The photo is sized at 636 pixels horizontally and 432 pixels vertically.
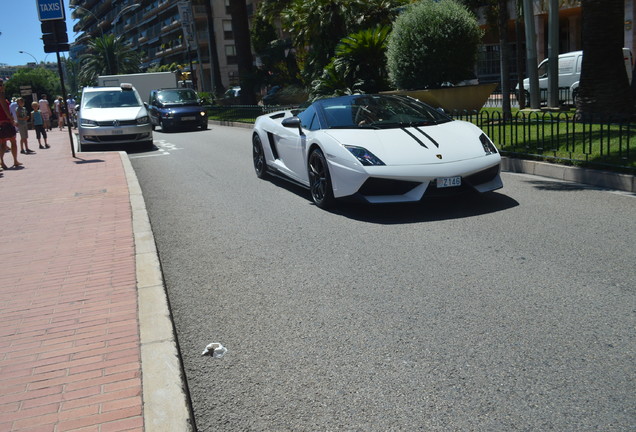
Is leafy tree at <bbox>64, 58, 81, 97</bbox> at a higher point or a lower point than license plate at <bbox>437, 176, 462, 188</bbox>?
higher

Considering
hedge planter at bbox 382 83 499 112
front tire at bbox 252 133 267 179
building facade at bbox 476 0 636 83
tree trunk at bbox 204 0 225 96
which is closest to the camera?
front tire at bbox 252 133 267 179

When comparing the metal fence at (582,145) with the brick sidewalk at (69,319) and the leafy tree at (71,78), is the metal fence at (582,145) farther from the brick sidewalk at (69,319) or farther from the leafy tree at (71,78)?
the leafy tree at (71,78)

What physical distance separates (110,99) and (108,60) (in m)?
63.0

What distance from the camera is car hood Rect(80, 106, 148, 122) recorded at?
18.3 meters

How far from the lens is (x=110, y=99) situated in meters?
19.6

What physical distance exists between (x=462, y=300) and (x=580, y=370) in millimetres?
1238

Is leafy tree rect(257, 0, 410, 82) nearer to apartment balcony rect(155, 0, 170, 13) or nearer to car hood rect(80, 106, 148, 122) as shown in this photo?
car hood rect(80, 106, 148, 122)

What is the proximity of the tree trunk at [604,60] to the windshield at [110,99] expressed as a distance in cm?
1267

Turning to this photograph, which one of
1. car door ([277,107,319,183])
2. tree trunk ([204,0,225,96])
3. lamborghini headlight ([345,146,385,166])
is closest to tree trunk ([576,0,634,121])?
car door ([277,107,319,183])

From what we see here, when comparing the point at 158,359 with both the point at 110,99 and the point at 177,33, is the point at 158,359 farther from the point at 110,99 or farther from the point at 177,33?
the point at 177,33

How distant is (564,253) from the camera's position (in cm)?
558

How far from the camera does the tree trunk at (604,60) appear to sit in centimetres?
1304

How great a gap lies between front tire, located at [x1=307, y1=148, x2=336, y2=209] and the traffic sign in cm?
982

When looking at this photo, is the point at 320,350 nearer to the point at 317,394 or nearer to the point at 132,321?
the point at 317,394
